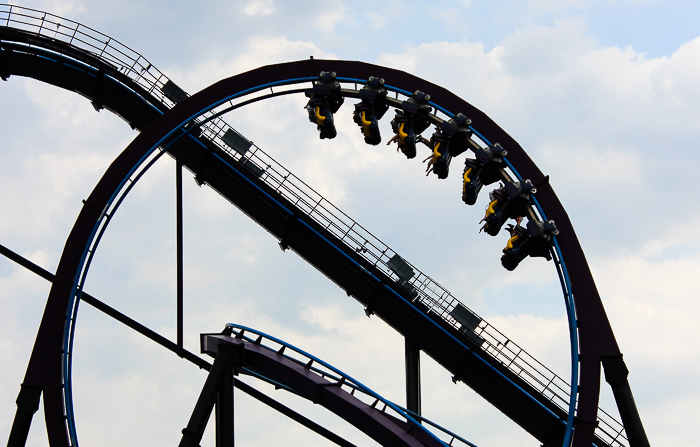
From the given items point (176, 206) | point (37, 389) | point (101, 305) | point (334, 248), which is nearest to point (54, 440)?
point (37, 389)

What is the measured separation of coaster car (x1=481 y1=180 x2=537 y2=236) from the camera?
45.8 feet

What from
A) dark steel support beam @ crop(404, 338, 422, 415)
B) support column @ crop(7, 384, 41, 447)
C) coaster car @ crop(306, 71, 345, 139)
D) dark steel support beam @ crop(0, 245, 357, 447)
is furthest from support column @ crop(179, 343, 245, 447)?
coaster car @ crop(306, 71, 345, 139)

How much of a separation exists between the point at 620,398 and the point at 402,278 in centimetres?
540

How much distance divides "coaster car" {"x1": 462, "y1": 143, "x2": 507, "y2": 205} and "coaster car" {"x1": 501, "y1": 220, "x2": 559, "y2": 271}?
103cm

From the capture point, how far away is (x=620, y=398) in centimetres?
1292

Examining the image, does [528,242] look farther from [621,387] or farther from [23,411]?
[23,411]

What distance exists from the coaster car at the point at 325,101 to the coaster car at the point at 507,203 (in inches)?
146

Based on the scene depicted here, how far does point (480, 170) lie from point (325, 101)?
354cm

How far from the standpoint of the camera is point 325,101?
1513 cm

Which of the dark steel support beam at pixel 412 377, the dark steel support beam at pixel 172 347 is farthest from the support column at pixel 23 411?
the dark steel support beam at pixel 412 377

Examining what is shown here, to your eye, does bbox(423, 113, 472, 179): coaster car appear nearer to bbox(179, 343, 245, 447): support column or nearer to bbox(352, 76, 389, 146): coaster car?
bbox(352, 76, 389, 146): coaster car

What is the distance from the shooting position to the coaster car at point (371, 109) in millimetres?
14875

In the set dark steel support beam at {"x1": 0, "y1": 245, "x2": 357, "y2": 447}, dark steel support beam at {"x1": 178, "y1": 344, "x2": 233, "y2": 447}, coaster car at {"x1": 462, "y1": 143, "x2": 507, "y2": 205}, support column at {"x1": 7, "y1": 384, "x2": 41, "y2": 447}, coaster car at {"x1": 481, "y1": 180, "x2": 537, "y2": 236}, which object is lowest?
support column at {"x1": 7, "y1": 384, "x2": 41, "y2": 447}

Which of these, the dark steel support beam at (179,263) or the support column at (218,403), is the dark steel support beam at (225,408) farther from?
the dark steel support beam at (179,263)
